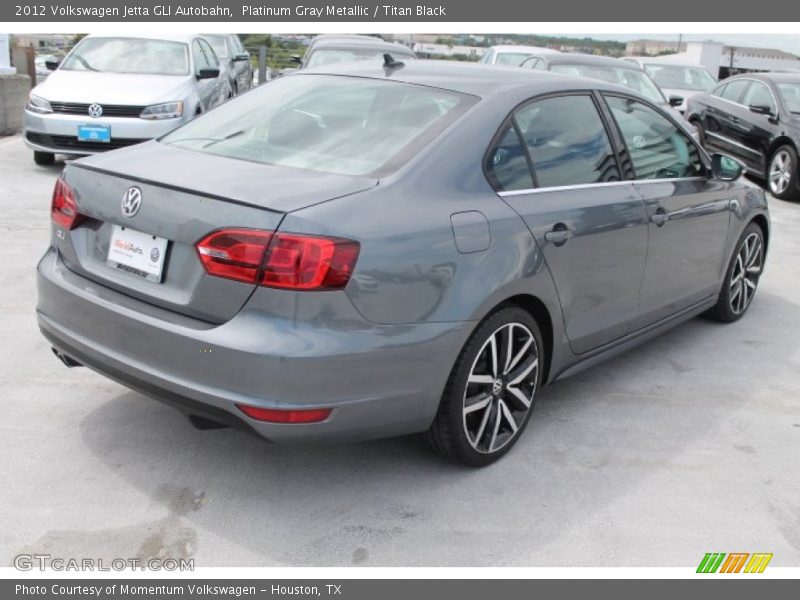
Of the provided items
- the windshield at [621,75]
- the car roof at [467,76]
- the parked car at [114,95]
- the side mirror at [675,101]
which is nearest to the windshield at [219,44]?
the parked car at [114,95]

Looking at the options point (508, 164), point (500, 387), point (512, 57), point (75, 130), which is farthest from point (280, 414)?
point (512, 57)

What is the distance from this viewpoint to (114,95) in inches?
375

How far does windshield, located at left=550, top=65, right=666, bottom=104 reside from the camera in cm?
1112

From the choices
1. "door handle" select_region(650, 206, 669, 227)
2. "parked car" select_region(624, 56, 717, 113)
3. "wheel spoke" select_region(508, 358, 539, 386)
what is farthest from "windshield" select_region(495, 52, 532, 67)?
"wheel spoke" select_region(508, 358, 539, 386)

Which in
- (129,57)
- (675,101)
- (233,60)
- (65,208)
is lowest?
(233,60)

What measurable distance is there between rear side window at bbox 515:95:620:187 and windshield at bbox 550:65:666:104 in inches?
284

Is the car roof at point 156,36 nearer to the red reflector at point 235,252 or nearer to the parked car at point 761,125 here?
the parked car at point 761,125

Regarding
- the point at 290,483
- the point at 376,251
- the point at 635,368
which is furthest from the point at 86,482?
the point at 635,368

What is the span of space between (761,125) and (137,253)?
407 inches

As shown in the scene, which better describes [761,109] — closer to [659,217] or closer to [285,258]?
[659,217]

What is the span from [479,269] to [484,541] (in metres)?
0.98

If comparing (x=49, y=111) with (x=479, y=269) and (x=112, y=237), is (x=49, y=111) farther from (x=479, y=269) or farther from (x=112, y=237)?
(x=479, y=269)

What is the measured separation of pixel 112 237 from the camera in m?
3.24

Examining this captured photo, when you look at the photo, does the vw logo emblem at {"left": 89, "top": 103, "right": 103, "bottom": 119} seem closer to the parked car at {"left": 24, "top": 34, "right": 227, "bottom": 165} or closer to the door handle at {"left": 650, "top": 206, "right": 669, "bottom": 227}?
the parked car at {"left": 24, "top": 34, "right": 227, "bottom": 165}
